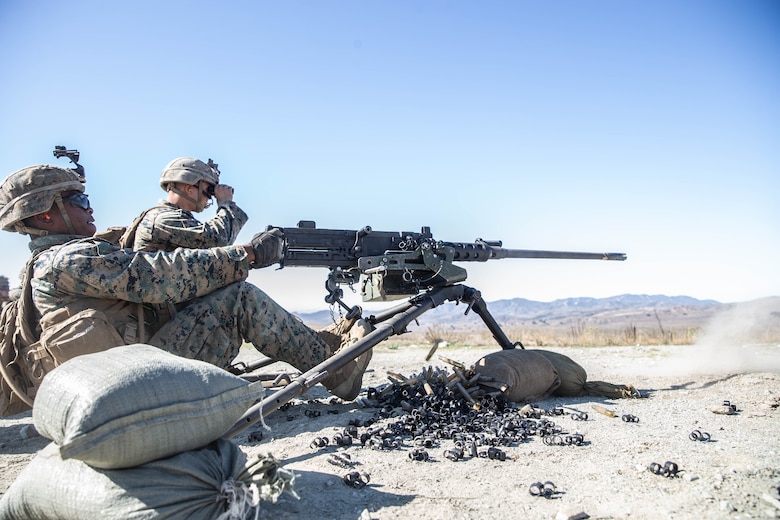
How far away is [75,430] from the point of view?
2.26 metres

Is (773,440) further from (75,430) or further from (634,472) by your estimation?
(75,430)

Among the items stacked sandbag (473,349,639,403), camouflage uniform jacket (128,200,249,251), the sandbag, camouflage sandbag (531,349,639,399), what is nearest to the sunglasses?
camouflage uniform jacket (128,200,249,251)

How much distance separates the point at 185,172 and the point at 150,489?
11.9 ft

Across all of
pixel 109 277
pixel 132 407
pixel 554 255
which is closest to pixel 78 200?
pixel 109 277

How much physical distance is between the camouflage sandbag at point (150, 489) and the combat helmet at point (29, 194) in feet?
7.52

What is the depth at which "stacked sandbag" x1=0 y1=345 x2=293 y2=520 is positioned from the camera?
2.35 m

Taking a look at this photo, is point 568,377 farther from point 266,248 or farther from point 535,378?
point 266,248

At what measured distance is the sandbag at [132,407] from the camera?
2322 mm

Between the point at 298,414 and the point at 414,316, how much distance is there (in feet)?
4.98

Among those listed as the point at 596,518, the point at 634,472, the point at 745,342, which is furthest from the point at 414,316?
the point at 745,342

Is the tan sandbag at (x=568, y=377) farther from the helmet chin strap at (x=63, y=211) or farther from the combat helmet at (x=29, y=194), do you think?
the combat helmet at (x=29, y=194)

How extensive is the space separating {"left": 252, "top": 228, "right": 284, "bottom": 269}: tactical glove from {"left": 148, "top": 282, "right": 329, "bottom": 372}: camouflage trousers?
30 cm

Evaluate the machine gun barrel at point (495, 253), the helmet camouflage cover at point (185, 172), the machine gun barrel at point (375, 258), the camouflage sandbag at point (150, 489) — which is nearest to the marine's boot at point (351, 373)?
the machine gun barrel at point (375, 258)

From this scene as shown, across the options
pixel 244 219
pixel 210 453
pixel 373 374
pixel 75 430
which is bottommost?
pixel 373 374
